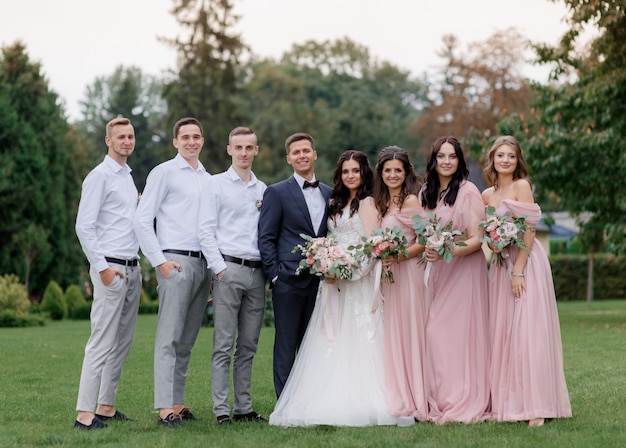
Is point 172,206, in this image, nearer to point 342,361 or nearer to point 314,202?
point 314,202

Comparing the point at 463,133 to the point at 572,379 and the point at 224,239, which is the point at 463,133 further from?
the point at 224,239

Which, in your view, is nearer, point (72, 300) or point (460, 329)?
point (460, 329)

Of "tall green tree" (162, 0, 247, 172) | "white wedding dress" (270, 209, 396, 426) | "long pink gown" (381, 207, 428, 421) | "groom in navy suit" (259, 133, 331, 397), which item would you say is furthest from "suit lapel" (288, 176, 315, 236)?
"tall green tree" (162, 0, 247, 172)

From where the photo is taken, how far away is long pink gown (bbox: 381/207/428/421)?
8141 millimetres

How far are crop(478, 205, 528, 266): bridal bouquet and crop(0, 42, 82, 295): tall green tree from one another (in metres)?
27.0

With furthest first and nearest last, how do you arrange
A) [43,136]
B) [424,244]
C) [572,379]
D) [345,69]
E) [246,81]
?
[345,69] → [246,81] → [43,136] → [572,379] → [424,244]

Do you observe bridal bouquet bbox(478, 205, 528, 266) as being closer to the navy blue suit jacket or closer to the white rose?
the white rose

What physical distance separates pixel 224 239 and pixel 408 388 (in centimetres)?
211

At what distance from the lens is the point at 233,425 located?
27.3 ft

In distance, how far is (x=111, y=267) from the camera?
820cm

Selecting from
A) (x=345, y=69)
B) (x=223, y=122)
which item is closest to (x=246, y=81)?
(x=345, y=69)

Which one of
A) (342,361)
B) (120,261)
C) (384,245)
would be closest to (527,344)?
(384,245)

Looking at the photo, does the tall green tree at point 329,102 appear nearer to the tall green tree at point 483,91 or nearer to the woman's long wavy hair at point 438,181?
the tall green tree at point 483,91

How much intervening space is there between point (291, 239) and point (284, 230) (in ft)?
0.36
